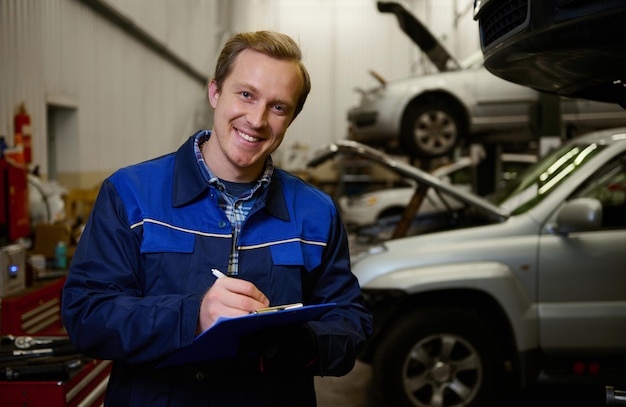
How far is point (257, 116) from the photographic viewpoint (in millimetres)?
1599

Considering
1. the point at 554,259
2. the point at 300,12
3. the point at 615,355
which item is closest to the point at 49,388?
the point at 554,259

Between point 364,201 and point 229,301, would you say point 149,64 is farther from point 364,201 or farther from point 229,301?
point 229,301

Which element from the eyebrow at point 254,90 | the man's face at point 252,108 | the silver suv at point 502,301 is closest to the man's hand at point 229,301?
the man's face at point 252,108

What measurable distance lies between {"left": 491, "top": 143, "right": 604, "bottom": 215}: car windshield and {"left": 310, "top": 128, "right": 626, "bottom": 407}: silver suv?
0.03 m

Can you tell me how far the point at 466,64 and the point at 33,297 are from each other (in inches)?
245

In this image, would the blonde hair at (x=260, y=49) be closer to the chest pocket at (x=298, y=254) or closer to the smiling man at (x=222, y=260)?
the smiling man at (x=222, y=260)

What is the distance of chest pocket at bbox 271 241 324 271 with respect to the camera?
162cm

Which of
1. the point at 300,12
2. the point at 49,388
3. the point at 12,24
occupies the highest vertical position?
→ the point at 300,12

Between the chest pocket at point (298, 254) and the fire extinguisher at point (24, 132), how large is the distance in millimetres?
4318

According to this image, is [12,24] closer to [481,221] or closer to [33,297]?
[33,297]

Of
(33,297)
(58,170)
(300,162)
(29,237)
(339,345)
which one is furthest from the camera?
(300,162)

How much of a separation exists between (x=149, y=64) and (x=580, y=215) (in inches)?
345

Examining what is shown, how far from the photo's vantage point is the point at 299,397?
5.38 ft

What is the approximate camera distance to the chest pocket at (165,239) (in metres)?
1.52
